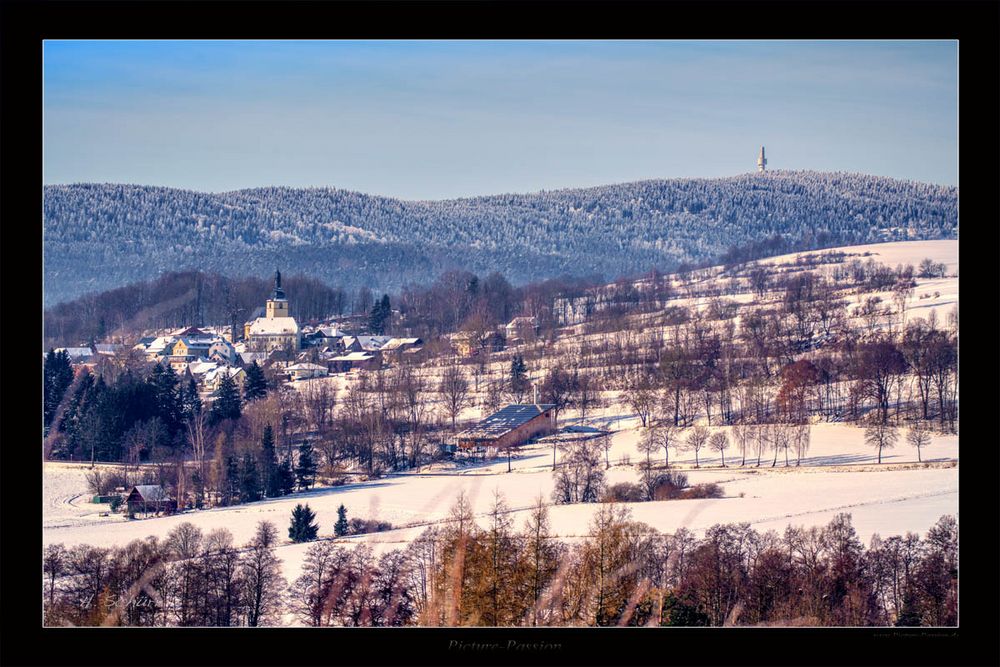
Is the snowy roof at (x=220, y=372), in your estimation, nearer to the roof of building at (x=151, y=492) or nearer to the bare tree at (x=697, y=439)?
the roof of building at (x=151, y=492)

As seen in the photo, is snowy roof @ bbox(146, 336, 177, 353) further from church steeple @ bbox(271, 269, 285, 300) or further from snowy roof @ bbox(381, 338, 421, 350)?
snowy roof @ bbox(381, 338, 421, 350)

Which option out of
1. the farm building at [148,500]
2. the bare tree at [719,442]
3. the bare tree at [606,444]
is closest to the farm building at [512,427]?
the bare tree at [606,444]

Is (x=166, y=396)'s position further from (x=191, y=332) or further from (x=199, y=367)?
(x=191, y=332)

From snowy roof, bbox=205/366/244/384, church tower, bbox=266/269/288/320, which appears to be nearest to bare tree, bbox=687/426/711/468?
church tower, bbox=266/269/288/320
